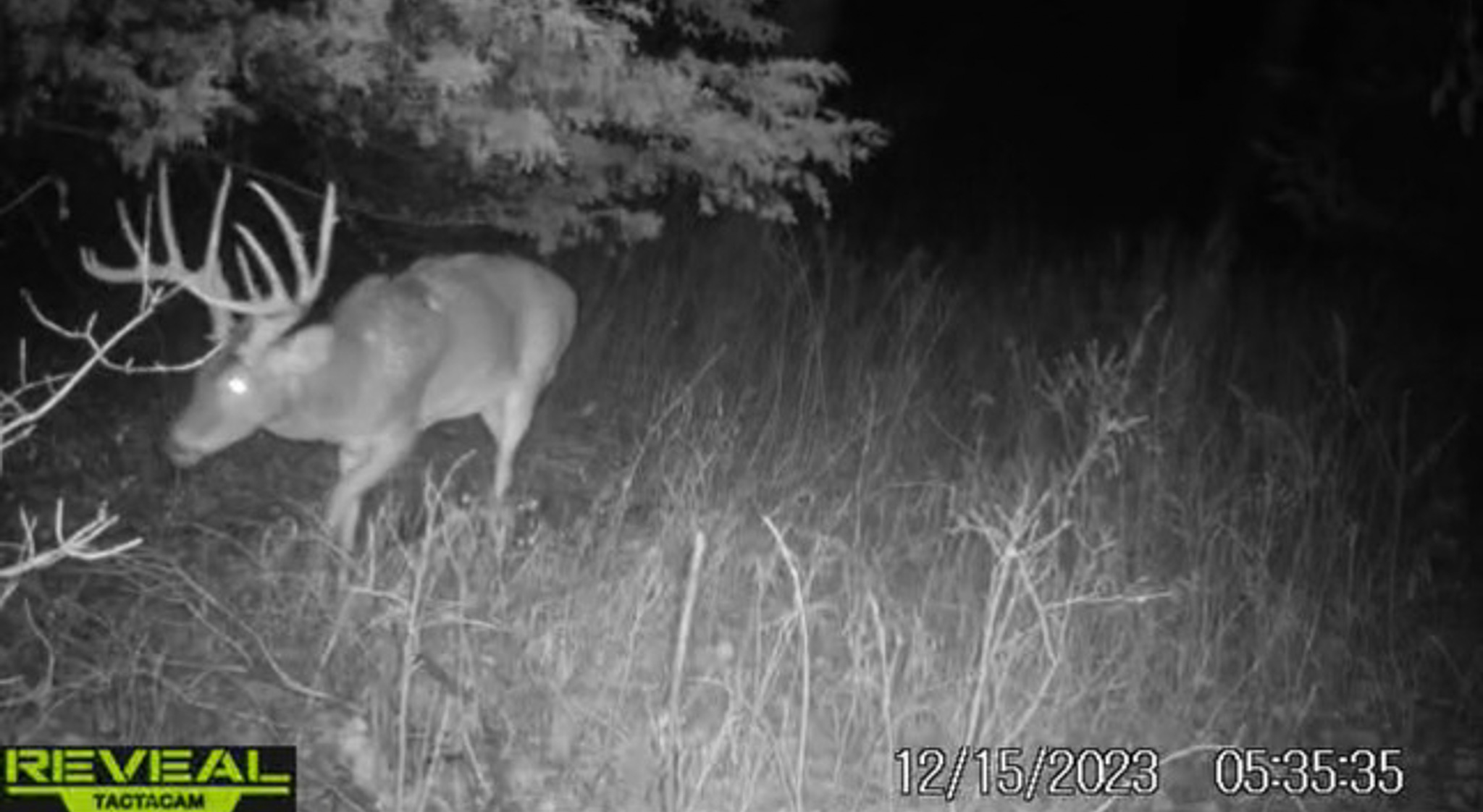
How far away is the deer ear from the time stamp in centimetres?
236

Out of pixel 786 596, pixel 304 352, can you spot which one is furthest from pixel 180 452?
pixel 786 596

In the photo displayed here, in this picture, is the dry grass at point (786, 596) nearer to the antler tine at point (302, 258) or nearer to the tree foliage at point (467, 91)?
the antler tine at point (302, 258)

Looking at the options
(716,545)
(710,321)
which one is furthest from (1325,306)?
(716,545)

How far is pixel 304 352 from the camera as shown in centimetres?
552

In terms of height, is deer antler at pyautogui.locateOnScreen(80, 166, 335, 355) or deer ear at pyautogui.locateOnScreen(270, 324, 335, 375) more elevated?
deer antler at pyautogui.locateOnScreen(80, 166, 335, 355)

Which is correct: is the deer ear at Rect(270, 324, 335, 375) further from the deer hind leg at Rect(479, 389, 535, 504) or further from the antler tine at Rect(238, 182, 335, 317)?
the deer hind leg at Rect(479, 389, 535, 504)

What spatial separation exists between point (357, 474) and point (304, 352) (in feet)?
1.69

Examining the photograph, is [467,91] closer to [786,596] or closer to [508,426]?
[786,596]

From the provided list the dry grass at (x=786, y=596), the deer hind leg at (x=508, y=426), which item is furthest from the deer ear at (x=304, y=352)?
the deer hind leg at (x=508, y=426)

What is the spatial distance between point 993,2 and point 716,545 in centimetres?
1511

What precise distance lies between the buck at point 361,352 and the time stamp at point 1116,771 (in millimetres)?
2280
